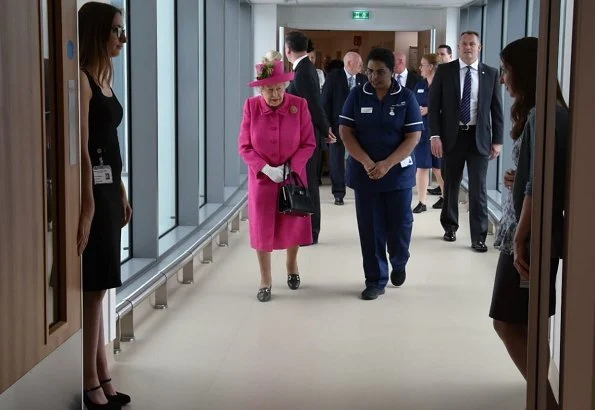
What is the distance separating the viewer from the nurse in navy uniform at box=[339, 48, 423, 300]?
6.64 meters

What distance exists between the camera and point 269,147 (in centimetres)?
663

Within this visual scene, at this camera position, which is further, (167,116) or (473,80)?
(473,80)

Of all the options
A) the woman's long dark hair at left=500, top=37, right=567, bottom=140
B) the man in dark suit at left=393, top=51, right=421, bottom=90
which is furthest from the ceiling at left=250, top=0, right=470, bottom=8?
the woman's long dark hair at left=500, top=37, right=567, bottom=140

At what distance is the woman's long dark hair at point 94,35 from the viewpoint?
407cm

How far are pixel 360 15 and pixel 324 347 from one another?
1031 cm

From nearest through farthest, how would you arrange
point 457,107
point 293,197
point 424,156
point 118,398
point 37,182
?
point 37,182, point 118,398, point 293,197, point 457,107, point 424,156

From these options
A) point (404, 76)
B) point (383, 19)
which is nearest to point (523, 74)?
point (404, 76)

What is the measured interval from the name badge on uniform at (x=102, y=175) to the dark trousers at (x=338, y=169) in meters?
8.39

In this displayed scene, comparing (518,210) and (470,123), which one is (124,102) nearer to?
(470,123)

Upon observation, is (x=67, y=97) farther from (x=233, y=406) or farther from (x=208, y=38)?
(x=208, y=38)

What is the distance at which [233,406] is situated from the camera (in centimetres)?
452

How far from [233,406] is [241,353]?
920 millimetres

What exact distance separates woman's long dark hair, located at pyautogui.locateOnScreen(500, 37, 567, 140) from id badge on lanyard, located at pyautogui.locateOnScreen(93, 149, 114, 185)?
5.62ft

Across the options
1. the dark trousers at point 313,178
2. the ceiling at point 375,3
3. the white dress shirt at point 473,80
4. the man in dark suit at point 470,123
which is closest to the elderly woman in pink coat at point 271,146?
the dark trousers at point 313,178
